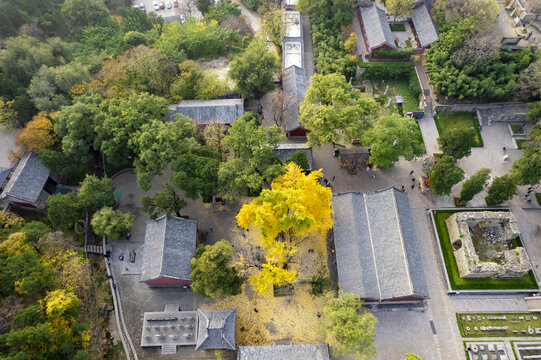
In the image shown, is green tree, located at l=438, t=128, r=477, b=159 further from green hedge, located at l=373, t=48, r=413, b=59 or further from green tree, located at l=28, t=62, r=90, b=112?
green tree, located at l=28, t=62, r=90, b=112

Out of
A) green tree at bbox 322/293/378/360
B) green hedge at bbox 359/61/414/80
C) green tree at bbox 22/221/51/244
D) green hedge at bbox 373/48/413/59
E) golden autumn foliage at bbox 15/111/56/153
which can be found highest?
green hedge at bbox 373/48/413/59

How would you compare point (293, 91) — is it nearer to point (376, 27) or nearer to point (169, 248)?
point (376, 27)

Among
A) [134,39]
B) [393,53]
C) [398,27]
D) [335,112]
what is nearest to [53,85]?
[134,39]

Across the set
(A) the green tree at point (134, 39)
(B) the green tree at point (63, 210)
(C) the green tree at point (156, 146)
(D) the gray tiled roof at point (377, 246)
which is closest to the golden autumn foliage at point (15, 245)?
(B) the green tree at point (63, 210)

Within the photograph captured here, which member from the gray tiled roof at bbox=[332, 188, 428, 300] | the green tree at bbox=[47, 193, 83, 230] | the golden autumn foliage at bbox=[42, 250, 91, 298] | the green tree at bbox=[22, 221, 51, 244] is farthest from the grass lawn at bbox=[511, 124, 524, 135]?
the green tree at bbox=[22, 221, 51, 244]

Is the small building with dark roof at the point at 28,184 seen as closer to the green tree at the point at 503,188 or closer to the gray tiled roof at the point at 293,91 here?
the gray tiled roof at the point at 293,91

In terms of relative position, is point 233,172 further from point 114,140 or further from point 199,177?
point 114,140
